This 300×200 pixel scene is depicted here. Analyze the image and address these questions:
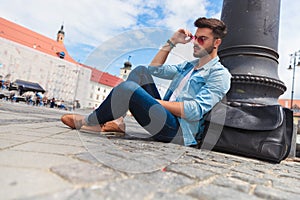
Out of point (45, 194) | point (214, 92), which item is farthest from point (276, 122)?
point (45, 194)

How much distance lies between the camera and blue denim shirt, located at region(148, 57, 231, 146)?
6.86 ft

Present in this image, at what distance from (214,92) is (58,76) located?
1506 inches

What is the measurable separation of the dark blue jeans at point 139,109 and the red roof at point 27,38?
36748mm

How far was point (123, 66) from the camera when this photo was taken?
86.7 inches

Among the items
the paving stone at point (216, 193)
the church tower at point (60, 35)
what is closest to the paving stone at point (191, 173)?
the paving stone at point (216, 193)

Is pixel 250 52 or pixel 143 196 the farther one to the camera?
pixel 250 52

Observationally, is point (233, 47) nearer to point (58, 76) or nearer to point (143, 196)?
point (143, 196)

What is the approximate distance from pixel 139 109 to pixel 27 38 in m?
41.3

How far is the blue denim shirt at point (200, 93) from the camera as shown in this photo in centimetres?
209

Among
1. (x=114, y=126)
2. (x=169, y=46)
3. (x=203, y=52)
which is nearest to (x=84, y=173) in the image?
(x=114, y=126)

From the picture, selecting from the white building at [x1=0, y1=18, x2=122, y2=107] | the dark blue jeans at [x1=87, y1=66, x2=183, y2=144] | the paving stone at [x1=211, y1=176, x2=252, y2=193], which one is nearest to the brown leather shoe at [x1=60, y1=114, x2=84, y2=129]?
the dark blue jeans at [x1=87, y1=66, x2=183, y2=144]

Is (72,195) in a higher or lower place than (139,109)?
lower

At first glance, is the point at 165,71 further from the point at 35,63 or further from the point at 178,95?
the point at 35,63

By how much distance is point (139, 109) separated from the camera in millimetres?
2250
